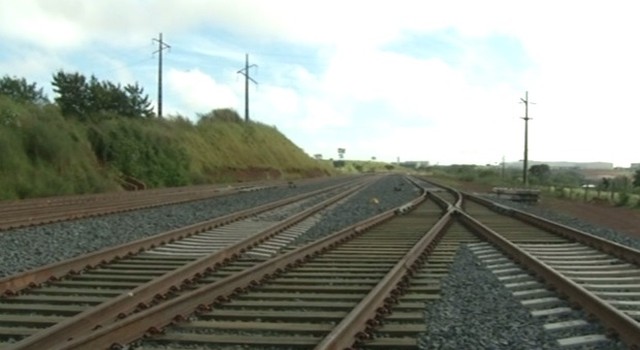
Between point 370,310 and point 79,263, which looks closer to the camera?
point 370,310

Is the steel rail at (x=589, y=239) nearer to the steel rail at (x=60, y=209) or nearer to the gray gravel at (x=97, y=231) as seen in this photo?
the gray gravel at (x=97, y=231)

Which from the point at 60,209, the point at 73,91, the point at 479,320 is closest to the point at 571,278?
the point at 479,320

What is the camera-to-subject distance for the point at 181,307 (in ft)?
23.6

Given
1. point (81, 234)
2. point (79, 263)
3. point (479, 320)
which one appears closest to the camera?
point (479, 320)

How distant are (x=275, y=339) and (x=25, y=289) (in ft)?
11.6

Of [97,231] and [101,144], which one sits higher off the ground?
[101,144]

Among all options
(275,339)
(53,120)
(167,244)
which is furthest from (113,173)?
(275,339)

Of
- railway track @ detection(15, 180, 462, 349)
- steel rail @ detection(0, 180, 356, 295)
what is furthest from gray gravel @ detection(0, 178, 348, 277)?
railway track @ detection(15, 180, 462, 349)

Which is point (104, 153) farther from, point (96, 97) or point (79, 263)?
point (79, 263)

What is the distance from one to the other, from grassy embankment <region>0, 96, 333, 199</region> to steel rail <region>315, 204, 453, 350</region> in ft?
69.0

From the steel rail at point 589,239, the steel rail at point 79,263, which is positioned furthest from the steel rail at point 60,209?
the steel rail at point 589,239

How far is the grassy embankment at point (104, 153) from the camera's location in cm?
3066

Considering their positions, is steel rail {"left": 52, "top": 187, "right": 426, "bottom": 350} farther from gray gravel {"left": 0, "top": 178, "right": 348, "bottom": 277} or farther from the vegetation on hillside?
A: the vegetation on hillside

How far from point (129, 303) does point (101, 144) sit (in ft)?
108
